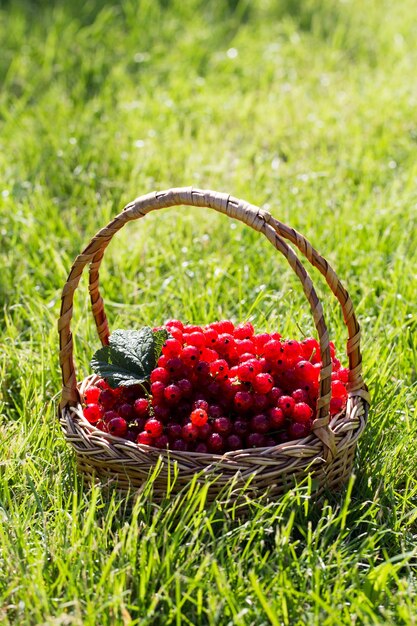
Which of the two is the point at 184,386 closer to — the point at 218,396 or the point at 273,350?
the point at 218,396

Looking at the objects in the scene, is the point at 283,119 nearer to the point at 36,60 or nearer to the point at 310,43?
the point at 310,43

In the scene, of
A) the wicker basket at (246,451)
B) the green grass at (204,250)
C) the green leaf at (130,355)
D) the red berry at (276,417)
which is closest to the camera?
the green grass at (204,250)

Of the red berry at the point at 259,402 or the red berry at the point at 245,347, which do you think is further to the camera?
the red berry at the point at 245,347

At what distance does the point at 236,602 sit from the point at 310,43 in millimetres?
4034

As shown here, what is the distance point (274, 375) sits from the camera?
209cm

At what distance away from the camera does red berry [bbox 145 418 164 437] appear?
195 cm

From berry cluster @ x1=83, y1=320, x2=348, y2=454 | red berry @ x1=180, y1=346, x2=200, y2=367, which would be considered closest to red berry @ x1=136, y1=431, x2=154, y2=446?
berry cluster @ x1=83, y1=320, x2=348, y2=454

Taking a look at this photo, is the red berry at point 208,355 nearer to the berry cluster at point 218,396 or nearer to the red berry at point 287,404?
the berry cluster at point 218,396

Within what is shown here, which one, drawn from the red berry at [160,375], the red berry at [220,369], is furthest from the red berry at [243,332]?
the red berry at [160,375]

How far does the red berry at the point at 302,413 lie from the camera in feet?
6.44

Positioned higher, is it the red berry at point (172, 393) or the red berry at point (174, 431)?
the red berry at point (172, 393)

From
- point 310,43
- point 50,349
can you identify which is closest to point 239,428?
point 50,349

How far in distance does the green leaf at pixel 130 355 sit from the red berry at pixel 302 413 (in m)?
Answer: 0.36

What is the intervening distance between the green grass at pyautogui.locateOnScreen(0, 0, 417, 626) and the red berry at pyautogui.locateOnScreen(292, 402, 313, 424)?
0.15 metres
